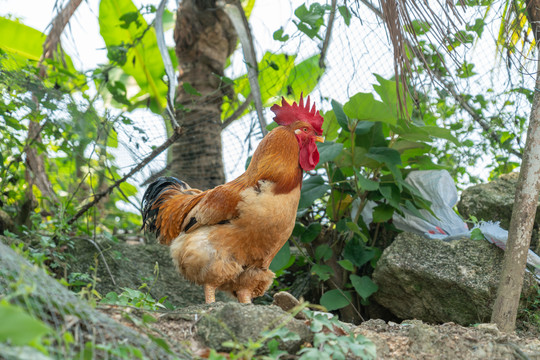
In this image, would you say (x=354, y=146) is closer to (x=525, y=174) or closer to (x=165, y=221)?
(x=525, y=174)

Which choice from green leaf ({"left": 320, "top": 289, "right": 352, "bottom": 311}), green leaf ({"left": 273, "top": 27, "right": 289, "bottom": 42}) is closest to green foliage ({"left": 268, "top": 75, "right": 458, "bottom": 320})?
green leaf ({"left": 320, "top": 289, "right": 352, "bottom": 311})

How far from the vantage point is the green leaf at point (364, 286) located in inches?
149

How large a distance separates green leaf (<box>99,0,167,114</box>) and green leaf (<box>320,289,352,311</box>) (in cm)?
327

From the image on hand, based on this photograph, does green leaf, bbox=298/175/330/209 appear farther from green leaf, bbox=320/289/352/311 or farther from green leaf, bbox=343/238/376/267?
green leaf, bbox=320/289/352/311

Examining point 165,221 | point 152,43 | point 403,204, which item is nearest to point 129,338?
point 165,221

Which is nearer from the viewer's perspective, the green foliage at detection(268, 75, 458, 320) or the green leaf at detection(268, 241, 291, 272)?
the green foliage at detection(268, 75, 458, 320)

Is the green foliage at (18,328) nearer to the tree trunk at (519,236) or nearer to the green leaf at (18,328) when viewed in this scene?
the green leaf at (18,328)

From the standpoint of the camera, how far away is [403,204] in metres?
3.97

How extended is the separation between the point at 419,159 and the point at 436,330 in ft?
6.59

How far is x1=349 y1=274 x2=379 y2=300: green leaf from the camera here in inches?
149

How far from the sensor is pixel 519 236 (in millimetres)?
2918

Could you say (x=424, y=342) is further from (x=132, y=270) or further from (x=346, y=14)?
(x=132, y=270)

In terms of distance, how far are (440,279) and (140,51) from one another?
4332 mm

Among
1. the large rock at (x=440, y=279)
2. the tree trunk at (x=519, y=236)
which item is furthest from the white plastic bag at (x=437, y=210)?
the tree trunk at (x=519, y=236)
